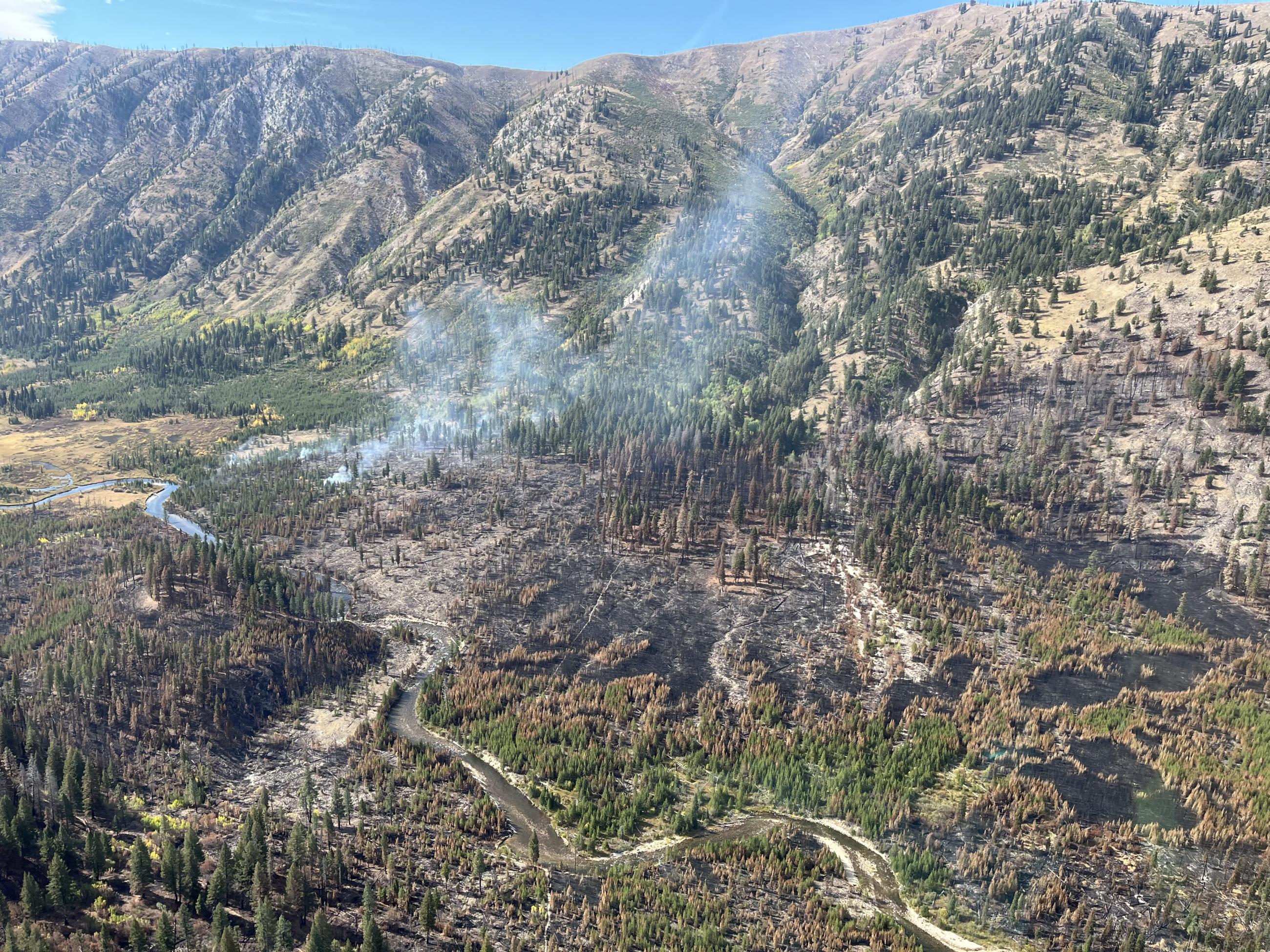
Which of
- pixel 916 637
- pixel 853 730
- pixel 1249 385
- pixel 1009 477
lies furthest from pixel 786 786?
pixel 1249 385

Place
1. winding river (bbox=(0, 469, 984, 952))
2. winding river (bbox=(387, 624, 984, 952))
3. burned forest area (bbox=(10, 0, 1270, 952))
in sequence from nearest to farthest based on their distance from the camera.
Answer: burned forest area (bbox=(10, 0, 1270, 952)), winding river (bbox=(387, 624, 984, 952)), winding river (bbox=(0, 469, 984, 952))

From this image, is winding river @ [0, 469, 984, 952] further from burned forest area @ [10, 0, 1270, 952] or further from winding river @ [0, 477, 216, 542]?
winding river @ [0, 477, 216, 542]

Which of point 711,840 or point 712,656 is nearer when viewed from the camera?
point 711,840

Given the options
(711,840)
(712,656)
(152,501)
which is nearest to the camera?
(711,840)

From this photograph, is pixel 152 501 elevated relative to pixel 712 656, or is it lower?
elevated

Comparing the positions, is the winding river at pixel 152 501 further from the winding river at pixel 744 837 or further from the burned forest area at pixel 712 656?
the winding river at pixel 744 837

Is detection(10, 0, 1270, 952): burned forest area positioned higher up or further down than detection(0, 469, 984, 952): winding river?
higher up

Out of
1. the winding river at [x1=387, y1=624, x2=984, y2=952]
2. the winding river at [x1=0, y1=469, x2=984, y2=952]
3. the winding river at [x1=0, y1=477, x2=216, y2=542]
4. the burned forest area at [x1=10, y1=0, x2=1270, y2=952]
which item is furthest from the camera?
the winding river at [x1=0, y1=477, x2=216, y2=542]

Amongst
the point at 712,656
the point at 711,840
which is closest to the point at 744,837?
the point at 711,840

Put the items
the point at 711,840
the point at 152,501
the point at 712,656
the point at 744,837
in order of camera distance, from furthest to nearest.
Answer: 1. the point at 152,501
2. the point at 712,656
3. the point at 744,837
4. the point at 711,840

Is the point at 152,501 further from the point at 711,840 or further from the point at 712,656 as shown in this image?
the point at 711,840

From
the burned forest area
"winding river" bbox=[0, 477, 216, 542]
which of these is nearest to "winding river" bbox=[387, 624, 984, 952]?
the burned forest area
